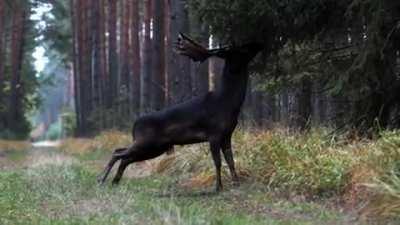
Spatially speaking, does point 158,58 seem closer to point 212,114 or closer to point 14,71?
point 212,114

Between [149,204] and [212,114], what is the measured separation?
2.10 m

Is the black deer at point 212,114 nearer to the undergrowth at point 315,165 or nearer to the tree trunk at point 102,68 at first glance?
the undergrowth at point 315,165

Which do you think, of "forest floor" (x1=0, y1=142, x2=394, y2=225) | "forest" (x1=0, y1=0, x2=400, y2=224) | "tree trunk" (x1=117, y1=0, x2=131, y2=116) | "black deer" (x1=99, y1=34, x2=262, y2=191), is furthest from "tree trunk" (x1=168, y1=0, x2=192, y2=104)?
"tree trunk" (x1=117, y1=0, x2=131, y2=116)

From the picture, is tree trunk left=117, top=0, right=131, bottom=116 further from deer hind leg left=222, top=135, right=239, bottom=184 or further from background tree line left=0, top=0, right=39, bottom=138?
deer hind leg left=222, top=135, right=239, bottom=184

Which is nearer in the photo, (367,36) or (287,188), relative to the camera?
(287,188)

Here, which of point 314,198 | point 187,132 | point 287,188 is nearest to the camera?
point 314,198

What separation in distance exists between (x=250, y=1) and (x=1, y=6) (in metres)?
27.3

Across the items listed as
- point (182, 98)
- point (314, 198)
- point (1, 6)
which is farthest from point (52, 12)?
point (314, 198)

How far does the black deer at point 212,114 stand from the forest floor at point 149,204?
0.64 metres

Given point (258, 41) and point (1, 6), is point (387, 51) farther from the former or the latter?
point (1, 6)

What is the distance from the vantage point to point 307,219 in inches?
294

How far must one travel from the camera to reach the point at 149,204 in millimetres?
8234

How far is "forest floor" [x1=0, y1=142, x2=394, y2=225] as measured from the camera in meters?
7.23

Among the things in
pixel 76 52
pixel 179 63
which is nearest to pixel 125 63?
pixel 76 52
